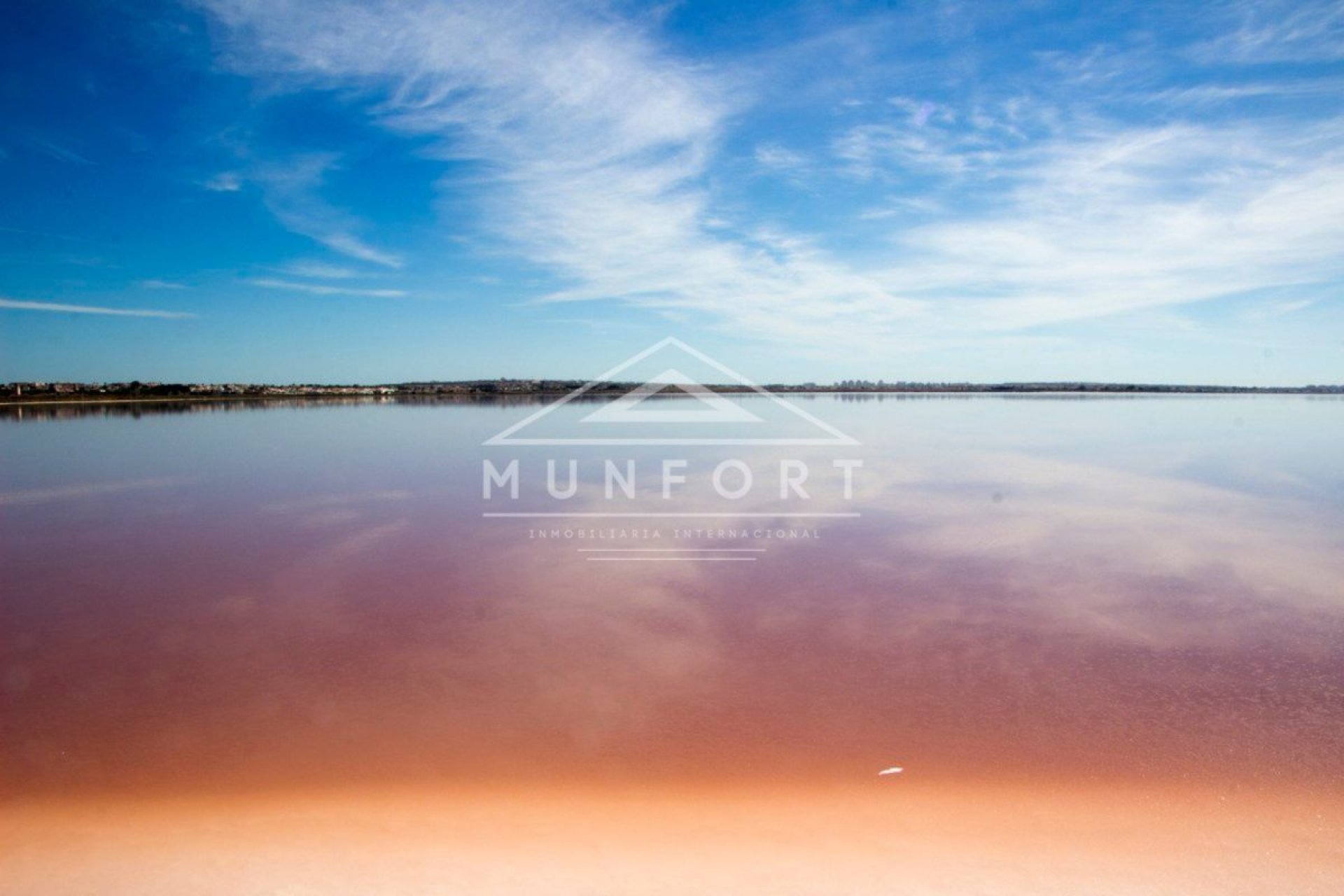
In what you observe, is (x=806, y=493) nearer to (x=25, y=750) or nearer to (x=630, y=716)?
(x=630, y=716)

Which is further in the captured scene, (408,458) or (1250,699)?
(408,458)

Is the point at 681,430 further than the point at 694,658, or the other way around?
the point at 681,430

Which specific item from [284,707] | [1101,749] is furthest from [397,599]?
[1101,749]

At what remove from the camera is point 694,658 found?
4.74 metres

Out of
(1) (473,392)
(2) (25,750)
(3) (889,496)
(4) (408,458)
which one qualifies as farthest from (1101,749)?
(1) (473,392)

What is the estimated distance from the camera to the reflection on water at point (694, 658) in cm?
337

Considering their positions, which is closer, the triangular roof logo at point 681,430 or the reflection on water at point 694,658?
the reflection on water at point 694,658

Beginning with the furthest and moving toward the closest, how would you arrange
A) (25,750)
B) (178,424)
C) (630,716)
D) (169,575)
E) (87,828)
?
(178,424)
(169,575)
(630,716)
(25,750)
(87,828)

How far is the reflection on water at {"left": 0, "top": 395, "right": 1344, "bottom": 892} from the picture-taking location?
11.0 ft

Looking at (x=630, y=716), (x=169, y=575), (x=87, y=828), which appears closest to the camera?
(x=87, y=828)

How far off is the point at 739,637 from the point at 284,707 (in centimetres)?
295

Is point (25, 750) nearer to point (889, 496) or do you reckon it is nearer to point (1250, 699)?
point (1250, 699)

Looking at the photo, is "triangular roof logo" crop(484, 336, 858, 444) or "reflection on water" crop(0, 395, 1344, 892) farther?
"triangular roof logo" crop(484, 336, 858, 444)

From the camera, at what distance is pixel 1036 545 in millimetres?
7762
